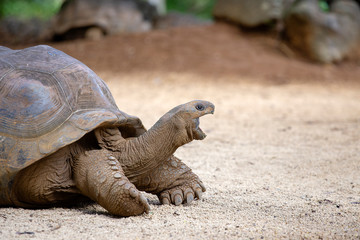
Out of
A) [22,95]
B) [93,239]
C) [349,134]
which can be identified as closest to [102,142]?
[22,95]

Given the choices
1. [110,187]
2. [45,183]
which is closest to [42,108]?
[45,183]

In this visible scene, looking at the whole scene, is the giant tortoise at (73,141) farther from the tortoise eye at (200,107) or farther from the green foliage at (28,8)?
the green foliage at (28,8)

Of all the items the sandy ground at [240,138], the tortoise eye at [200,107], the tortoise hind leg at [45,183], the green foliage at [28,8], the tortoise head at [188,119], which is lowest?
the sandy ground at [240,138]

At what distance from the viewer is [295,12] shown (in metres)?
9.48

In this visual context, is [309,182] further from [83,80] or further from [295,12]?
[295,12]

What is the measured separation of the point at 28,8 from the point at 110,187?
1465cm

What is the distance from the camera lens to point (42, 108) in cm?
227

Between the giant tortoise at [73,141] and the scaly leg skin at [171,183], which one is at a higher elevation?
the giant tortoise at [73,141]

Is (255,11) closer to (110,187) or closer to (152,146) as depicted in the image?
(152,146)

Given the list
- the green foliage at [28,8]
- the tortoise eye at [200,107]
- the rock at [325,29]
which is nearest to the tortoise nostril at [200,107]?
the tortoise eye at [200,107]

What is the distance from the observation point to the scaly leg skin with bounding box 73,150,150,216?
2150mm

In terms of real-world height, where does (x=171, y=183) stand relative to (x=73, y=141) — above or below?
below

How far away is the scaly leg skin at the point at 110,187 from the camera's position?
2.15 metres

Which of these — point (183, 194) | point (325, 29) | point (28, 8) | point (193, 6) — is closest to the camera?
point (183, 194)
